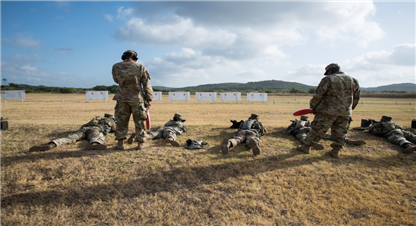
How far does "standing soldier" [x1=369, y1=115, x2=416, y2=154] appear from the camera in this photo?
6.84 m

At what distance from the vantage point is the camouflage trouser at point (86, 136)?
20.1 ft

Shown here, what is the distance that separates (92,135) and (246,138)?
4961mm

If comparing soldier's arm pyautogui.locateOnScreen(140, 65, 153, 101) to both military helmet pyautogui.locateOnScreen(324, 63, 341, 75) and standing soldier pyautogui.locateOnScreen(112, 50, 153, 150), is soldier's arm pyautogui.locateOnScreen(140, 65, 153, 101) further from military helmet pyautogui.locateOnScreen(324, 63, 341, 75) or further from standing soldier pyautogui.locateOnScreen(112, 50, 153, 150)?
military helmet pyautogui.locateOnScreen(324, 63, 341, 75)

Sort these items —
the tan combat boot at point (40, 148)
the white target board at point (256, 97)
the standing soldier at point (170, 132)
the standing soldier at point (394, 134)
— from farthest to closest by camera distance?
the white target board at point (256, 97)
the standing soldier at point (394, 134)
the standing soldier at point (170, 132)
the tan combat boot at point (40, 148)

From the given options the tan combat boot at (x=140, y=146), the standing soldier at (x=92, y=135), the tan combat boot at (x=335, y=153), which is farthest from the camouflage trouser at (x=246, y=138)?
the standing soldier at (x=92, y=135)

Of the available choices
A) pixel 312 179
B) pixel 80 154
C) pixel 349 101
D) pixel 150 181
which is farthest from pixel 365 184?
pixel 80 154

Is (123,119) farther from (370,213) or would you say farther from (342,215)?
(370,213)

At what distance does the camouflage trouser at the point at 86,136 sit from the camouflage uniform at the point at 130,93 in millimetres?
921

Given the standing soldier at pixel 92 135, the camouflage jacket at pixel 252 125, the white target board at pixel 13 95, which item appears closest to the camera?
the standing soldier at pixel 92 135

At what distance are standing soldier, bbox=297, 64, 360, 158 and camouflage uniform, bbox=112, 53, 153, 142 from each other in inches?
186

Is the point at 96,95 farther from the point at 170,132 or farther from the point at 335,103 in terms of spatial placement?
the point at 335,103

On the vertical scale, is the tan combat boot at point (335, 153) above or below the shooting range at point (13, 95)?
below

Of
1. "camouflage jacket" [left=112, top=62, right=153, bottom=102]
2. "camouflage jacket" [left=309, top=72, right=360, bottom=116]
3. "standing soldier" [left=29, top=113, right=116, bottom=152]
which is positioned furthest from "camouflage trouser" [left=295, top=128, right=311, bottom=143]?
"standing soldier" [left=29, top=113, right=116, bottom=152]

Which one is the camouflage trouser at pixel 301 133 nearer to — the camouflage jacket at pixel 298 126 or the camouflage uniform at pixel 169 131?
the camouflage jacket at pixel 298 126
